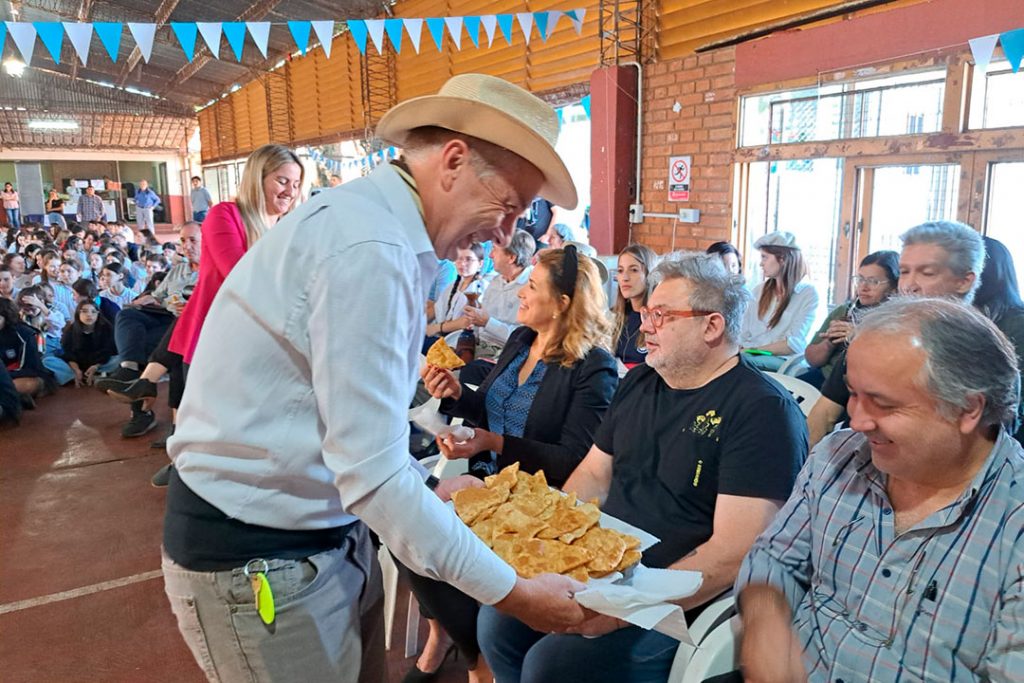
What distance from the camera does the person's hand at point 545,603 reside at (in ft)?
4.01

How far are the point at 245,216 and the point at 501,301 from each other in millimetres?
1954

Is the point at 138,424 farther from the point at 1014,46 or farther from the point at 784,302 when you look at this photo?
the point at 1014,46

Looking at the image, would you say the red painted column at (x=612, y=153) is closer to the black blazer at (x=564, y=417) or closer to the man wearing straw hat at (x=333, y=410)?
the black blazer at (x=564, y=417)

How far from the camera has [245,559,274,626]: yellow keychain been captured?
1163 millimetres

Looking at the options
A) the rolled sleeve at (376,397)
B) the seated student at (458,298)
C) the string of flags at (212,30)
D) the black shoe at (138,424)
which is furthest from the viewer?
the string of flags at (212,30)

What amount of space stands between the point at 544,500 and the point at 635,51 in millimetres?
5717

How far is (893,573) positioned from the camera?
1348 millimetres

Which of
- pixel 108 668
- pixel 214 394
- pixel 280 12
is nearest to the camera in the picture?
pixel 214 394

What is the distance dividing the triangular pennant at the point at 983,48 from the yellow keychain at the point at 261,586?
14.9ft

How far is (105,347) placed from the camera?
6.60 metres

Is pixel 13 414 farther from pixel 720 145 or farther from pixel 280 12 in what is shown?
pixel 280 12

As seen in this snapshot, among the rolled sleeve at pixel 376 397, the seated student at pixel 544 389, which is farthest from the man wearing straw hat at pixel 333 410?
the seated student at pixel 544 389

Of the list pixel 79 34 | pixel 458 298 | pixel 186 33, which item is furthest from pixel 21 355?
pixel 458 298

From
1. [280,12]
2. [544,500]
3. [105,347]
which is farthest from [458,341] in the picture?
[280,12]
